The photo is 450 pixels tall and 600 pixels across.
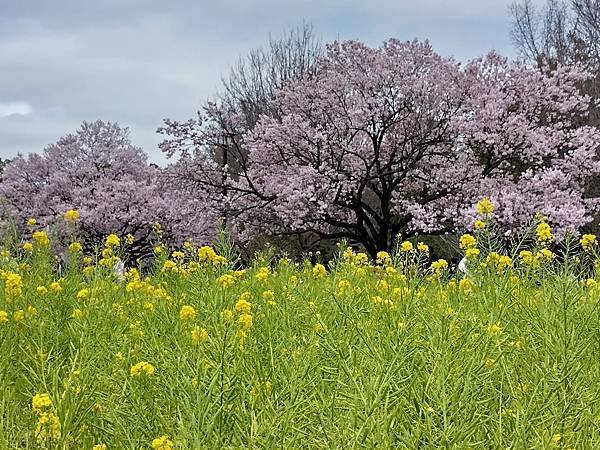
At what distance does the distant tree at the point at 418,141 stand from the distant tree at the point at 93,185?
365 cm

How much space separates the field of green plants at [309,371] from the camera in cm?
183

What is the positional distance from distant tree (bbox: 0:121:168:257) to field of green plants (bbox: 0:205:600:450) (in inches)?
504

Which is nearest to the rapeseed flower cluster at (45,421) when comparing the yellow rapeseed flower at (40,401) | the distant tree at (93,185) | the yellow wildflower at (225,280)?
the yellow rapeseed flower at (40,401)

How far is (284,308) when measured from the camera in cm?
357

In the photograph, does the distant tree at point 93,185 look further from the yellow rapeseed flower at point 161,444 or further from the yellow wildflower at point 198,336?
the yellow rapeseed flower at point 161,444

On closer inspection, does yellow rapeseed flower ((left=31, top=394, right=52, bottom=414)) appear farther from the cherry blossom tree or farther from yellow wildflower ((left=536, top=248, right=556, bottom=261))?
the cherry blossom tree

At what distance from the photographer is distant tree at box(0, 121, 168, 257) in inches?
643

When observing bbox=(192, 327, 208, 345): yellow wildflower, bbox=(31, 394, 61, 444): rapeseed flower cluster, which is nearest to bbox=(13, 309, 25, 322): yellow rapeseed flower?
bbox=(192, 327, 208, 345): yellow wildflower

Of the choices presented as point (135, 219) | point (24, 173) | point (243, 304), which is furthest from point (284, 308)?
point (24, 173)

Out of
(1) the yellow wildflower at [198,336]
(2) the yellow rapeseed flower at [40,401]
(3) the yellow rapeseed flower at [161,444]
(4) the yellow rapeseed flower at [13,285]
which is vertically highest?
(4) the yellow rapeseed flower at [13,285]

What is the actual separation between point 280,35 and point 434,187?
1291cm

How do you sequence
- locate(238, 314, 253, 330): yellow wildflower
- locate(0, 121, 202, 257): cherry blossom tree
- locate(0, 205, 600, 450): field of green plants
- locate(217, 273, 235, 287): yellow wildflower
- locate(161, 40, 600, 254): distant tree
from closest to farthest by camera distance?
locate(0, 205, 600, 450): field of green plants < locate(238, 314, 253, 330): yellow wildflower < locate(217, 273, 235, 287): yellow wildflower < locate(161, 40, 600, 254): distant tree < locate(0, 121, 202, 257): cherry blossom tree

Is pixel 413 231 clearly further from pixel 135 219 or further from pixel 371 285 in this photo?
pixel 371 285

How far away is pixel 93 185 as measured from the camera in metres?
17.1
